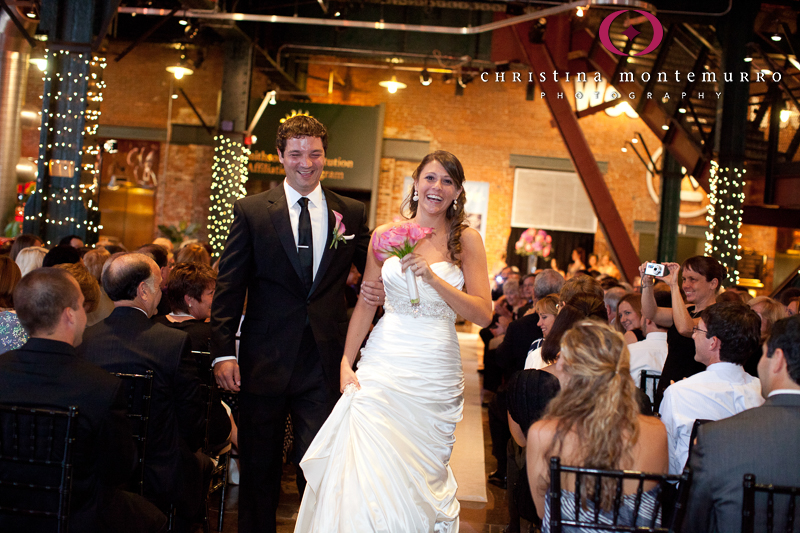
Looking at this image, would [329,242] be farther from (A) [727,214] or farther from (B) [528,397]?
Result: (A) [727,214]

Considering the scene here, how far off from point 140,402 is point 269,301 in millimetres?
622

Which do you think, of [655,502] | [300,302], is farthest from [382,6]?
[655,502]

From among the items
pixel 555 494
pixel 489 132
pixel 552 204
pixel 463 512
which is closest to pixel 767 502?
pixel 555 494

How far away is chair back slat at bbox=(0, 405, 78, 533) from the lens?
2.13 meters

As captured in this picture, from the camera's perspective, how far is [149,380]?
2729 mm

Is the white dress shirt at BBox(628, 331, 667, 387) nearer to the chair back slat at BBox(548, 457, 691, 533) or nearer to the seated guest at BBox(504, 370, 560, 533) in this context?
the seated guest at BBox(504, 370, 560, 533)

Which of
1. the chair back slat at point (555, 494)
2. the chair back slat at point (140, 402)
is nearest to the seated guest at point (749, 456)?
the chair back slat at point (555, 494)

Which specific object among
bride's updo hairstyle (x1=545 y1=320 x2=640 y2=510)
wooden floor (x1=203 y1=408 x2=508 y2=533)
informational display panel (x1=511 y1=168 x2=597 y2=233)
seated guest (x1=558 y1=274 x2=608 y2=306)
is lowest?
wooden floor (x1=203 y1=408 x2=508 y2=533)

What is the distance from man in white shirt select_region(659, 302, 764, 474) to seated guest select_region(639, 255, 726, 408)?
2.56ft

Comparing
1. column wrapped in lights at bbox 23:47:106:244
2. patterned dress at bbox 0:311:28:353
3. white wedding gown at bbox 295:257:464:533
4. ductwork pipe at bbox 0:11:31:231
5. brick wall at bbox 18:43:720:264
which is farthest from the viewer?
brick wall at bbox 18:43:720:264

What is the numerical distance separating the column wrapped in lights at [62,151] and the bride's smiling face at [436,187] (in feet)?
19.8

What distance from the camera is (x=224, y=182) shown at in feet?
39.3

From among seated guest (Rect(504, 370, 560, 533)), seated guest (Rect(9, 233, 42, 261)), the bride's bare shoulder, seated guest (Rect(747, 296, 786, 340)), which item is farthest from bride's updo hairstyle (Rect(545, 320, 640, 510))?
seated guest (Rect(9, 233, 42, 261))

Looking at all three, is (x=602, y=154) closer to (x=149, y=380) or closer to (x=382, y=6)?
(x=382, y=6)
